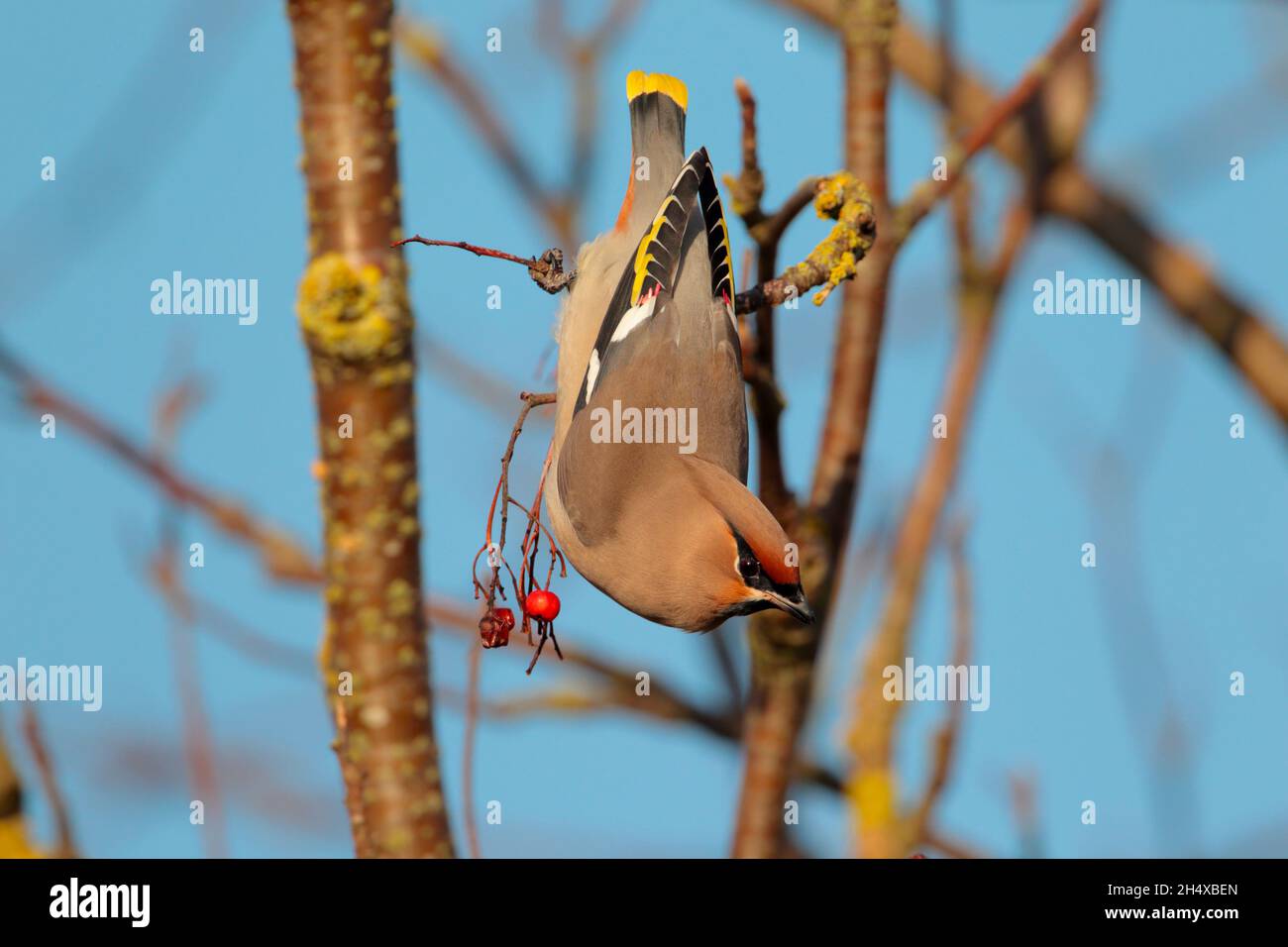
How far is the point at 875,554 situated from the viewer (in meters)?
5.55

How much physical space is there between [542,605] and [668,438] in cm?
64

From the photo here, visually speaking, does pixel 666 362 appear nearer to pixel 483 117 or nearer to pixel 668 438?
pixel 668 438

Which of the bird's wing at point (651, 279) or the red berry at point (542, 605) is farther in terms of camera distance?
the bird's wing at point (651, 279)

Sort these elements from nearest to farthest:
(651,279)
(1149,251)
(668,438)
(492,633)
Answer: (492,633) → (668,438) → (651,279) → (1149,251)

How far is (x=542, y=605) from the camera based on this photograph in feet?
10.8

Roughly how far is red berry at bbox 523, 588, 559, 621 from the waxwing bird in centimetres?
21

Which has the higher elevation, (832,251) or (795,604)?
(832,251)

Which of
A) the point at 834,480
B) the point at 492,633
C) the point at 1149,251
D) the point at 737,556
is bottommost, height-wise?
the point at 492,633

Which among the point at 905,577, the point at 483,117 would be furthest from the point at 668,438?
the point at 483,117

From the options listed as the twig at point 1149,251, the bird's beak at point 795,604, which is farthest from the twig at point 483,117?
the bird's beak at point 795,604

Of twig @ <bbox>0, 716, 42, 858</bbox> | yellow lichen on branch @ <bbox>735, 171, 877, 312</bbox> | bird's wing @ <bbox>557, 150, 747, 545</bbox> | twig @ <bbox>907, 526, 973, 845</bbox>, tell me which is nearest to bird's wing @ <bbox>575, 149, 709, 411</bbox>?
bird's wing @ <bbox>557, 150, 747, 545</bbox>

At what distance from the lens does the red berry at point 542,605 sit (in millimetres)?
3262

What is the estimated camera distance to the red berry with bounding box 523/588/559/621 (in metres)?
3.26

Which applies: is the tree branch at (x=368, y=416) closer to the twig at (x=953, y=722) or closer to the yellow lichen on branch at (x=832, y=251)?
the yellow lichen on branch at (x=832, y=251)
